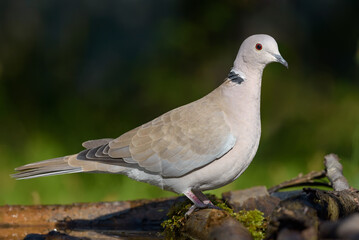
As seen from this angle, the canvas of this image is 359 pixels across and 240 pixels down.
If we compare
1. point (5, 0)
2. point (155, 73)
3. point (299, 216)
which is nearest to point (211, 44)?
point (155, 73)

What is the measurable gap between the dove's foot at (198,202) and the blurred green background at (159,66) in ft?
8.95

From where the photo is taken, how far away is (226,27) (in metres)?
7.57

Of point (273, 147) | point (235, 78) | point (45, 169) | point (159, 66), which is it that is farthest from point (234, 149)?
point (159, 66)

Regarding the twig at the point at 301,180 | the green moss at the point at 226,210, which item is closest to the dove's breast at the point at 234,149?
the green moss at the point at 226,210

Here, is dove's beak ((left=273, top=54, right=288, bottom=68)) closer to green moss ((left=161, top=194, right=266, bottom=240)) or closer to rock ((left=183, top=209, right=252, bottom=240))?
green moss ((left=161, top=194, right=266, bottom=240))

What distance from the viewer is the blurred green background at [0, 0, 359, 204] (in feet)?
22.1

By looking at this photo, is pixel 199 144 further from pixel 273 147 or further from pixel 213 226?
pixel 273 147

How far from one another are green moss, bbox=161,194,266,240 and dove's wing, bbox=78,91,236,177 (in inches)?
9.2

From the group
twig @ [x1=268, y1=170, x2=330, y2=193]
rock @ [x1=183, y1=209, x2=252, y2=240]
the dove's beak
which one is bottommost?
rock @ [x1=183, y1=209, x2=252, y2=240]

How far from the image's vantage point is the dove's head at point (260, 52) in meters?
3.54

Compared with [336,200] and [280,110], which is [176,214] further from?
[280,110]

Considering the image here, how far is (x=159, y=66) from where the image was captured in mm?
7602

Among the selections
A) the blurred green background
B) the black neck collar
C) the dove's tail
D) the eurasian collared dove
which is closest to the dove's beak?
the eurasian collared dove

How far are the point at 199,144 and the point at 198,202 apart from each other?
0.36 m
